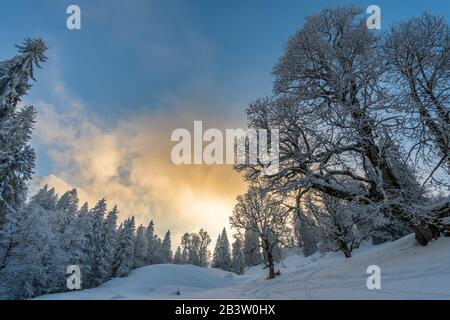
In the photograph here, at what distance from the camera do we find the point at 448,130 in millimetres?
8016

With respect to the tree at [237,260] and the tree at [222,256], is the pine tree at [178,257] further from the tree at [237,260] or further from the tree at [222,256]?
the tree at [237,260]

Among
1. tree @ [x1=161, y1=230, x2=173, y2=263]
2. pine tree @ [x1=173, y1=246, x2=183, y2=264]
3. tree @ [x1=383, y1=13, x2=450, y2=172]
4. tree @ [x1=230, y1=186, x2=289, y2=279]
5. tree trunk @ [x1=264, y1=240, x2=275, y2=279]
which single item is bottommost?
pine tree @ [x1=173, y1=246, x2=183, y2=264]

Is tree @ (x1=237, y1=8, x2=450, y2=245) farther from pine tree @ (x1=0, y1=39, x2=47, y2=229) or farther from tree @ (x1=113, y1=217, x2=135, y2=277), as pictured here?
tree @ (x1=113, y1=217, x2=135, y2=277)

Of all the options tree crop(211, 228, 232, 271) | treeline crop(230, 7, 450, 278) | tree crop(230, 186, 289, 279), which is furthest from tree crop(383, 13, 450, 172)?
tree crop(211, 228, 232, 271)

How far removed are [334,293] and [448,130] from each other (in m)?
6.32

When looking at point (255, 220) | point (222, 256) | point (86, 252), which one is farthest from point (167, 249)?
point (255, 220)

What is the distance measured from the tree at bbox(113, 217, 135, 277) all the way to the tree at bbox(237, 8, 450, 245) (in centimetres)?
4436

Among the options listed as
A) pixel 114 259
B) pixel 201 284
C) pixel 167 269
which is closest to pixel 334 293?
pixel 201 284

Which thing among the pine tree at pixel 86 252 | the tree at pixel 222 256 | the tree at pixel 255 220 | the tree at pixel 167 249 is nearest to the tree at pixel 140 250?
the tree at pixel 167 249

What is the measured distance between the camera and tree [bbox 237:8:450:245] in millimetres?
9148

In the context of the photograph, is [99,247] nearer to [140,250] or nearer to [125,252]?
[125,252]

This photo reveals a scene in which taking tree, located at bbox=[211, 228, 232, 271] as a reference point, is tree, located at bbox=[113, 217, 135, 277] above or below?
above

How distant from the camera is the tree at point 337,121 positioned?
30.0 feet
